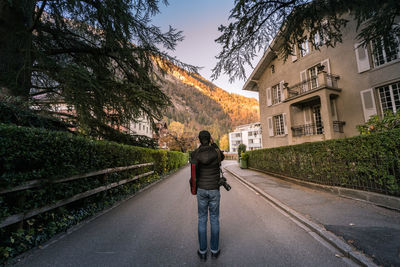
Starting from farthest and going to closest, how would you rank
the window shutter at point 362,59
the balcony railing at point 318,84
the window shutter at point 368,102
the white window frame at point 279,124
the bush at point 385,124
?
the white window frame at point 279,124 → the balcony railing at point 318,84 → the window shutter at point 362,59 → the window shutter at point 368,102 → the bush at point 385,124

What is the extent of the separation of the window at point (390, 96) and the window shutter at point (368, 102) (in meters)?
0.45

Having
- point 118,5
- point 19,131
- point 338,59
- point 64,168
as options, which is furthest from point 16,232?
point 338,59

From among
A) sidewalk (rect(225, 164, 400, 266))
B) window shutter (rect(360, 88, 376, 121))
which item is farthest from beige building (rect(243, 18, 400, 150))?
sidewalk (rect(225, 164, 400, 266))

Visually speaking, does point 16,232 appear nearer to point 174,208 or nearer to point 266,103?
point 174,208

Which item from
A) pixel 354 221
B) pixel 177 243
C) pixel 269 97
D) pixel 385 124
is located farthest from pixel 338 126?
pixel 177 243

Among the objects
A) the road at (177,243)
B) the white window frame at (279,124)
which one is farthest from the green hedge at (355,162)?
the white window frame at (279,124)

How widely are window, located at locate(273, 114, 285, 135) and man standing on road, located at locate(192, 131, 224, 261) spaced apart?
Result: 15419 mm

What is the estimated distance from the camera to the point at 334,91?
475 inches

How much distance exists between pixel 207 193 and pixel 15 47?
22.0ft

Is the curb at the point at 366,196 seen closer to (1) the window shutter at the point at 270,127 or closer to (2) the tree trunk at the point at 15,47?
(2) the tree trunk at the point at 15,47

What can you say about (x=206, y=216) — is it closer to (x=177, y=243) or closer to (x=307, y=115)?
(x=177, y=243)

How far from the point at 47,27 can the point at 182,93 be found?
5.29m

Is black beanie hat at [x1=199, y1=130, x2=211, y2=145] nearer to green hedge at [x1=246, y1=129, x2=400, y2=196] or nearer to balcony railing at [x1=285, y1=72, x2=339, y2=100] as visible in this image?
green hedge at [x1=246, y1=129, x2=400, y2=196]

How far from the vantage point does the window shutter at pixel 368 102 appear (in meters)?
10.5
